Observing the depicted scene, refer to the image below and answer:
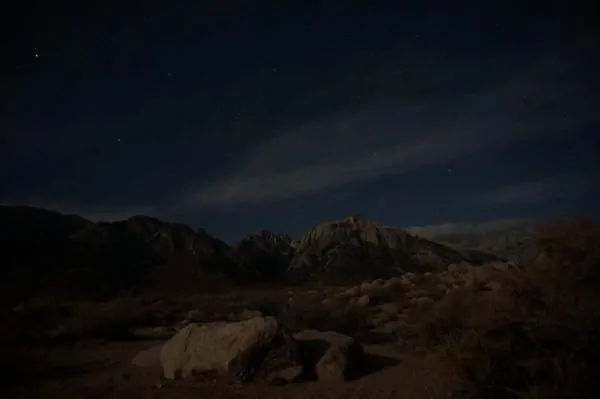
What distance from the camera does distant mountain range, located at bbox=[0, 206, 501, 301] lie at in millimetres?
43719

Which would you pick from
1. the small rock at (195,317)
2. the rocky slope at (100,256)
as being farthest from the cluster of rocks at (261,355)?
the rocky slope at (100,256)

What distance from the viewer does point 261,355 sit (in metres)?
8.95

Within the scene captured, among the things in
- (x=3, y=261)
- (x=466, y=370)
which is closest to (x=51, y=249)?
(x=3, y=261)

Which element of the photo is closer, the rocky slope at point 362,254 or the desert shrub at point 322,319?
the desert shrub at point 322,319

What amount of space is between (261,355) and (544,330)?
4757 mm

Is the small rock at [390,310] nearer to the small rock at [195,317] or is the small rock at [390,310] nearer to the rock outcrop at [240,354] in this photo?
the small rock at [195,317]

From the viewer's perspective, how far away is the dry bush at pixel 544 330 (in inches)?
209

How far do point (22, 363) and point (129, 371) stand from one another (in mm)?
3095

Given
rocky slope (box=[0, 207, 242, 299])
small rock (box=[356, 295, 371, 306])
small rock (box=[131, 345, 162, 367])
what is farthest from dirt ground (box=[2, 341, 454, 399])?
Result: rocky slope (box=[0, 207, 242, 299])

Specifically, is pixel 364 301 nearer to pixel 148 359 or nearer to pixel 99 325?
pixel 99 325

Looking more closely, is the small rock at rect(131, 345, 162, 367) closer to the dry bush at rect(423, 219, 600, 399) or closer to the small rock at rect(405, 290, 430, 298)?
the dry bush at rect(423, 219, 600, 399)

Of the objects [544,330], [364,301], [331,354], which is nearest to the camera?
[544,330]

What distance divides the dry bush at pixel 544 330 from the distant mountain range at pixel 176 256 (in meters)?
34.1

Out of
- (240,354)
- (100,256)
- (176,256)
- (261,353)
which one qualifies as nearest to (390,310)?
(261,353)
